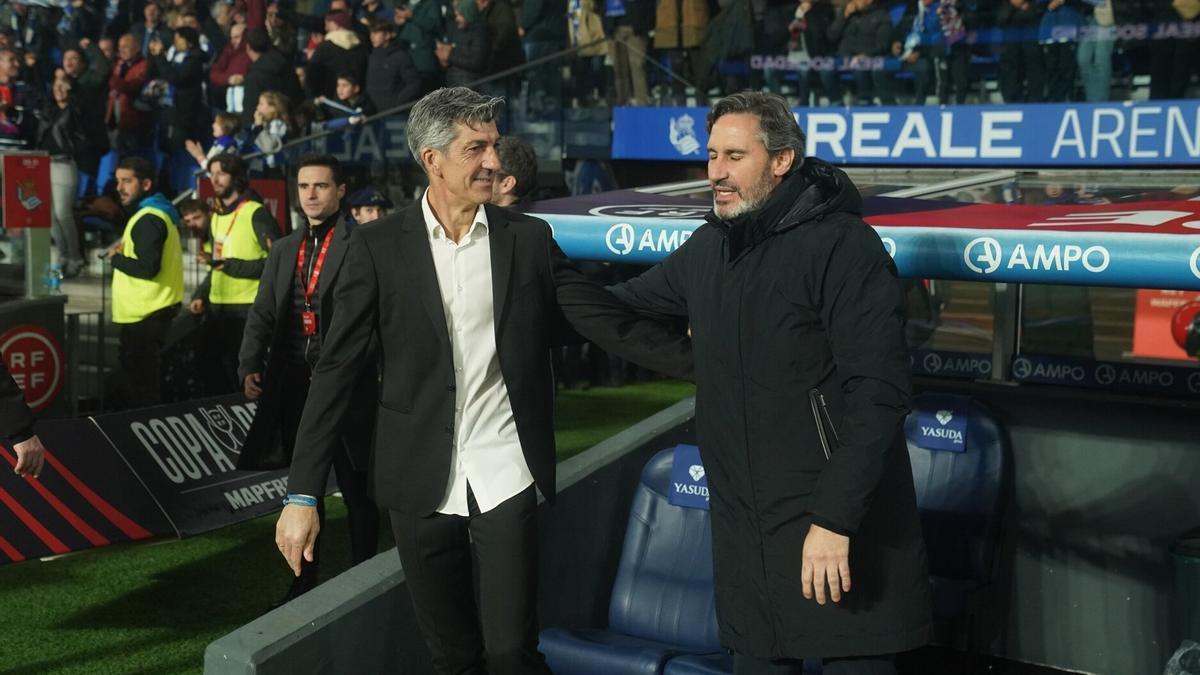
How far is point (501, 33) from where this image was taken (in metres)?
14.0

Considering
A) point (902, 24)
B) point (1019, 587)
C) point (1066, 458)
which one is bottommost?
point (1019, 587)

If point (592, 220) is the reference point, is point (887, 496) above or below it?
below

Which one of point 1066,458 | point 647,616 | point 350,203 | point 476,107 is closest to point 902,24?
point 350,203

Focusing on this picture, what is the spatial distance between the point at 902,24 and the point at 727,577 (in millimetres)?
9878

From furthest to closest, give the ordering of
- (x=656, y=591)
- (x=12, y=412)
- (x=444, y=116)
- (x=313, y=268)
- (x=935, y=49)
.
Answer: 1. (x=935, y=49)
2. (x=313, y=268)
3. (x=656, y=591)
4. (x=12, y=412)
5. (x=444, y=116)

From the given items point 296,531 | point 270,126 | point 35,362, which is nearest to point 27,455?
point 296,531

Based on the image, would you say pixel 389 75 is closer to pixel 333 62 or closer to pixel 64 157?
pixel 333 62

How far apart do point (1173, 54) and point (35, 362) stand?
8.49m

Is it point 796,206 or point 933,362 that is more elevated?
point 796,206

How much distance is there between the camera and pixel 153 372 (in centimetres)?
980

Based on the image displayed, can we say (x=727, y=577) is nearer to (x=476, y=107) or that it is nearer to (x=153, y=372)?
(x=476, y=107)

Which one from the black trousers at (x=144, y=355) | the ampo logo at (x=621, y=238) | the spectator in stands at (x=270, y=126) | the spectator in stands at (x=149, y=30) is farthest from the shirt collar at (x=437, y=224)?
the spectator in stands at (x=149, y=30)

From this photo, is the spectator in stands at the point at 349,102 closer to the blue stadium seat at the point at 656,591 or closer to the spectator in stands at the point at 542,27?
the spectator in stands at the point at 542,27

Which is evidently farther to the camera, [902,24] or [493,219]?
[902,24]
